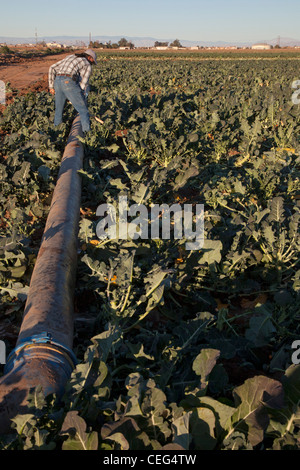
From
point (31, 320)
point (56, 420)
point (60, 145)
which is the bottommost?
point (56, 420)

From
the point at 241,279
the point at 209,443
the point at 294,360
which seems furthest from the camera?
the point at 241,279

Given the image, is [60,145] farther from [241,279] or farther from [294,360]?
[294,360]

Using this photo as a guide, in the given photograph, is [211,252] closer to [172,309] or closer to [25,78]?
[172,309]

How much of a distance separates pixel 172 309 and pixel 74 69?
5460mm

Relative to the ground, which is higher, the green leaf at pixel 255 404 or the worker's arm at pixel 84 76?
the worker's arm at pixel 84 76

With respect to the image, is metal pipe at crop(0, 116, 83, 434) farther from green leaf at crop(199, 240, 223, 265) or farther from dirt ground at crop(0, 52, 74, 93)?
dirt ground at crop(0, 52, 74, 93)

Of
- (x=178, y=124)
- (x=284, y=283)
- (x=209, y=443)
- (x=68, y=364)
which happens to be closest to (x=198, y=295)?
(x=284, y=283)

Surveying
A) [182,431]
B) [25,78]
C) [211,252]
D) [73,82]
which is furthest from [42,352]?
[25,78]

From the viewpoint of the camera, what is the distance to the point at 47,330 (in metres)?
2.26

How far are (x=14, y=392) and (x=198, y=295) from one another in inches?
65.1

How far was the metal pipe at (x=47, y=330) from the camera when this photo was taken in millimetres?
1932

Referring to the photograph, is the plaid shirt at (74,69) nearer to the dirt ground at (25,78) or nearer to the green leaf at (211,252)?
the green leaf at (211,252)

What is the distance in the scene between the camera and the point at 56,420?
1.78 metres

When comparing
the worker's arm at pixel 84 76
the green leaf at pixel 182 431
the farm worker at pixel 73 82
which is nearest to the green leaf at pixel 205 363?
the green leaf at pixel 182 431
